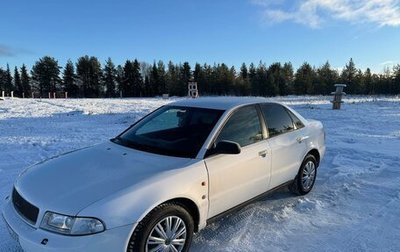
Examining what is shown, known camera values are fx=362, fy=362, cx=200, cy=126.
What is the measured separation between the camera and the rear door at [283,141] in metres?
4.76

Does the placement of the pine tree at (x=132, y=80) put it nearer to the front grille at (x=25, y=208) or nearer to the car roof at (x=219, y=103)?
the car roof at (x=219, y=103)

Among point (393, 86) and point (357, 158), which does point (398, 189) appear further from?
point (393, 86)

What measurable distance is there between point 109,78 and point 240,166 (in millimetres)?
86368

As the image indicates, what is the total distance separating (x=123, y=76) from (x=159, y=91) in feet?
30.2

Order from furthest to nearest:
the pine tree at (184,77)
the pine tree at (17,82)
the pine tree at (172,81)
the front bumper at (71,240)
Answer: the pine tree at (172,81)
the pine tree at (184,77)
the pine tree at (17,82)
the front bumper at (71,240)

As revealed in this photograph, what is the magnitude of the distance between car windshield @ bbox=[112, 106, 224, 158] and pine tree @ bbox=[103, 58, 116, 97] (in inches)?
3301

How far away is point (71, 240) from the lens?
2.81m

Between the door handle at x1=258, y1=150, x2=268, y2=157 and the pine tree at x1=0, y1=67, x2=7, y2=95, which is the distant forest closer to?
the pine tree at x1=0, y1=67, x2=7, y2=95

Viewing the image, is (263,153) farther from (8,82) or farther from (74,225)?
(8,82)

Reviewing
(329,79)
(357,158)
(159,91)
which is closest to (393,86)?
(329,79)

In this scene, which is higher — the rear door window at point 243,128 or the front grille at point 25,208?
the rear door window at point 243,128

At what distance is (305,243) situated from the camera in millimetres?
4012

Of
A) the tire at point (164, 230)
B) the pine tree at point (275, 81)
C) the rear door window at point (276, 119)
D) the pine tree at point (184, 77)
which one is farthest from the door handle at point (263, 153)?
the pine tree at point (184, 77)

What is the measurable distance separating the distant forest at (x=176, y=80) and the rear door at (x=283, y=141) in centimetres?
7547
